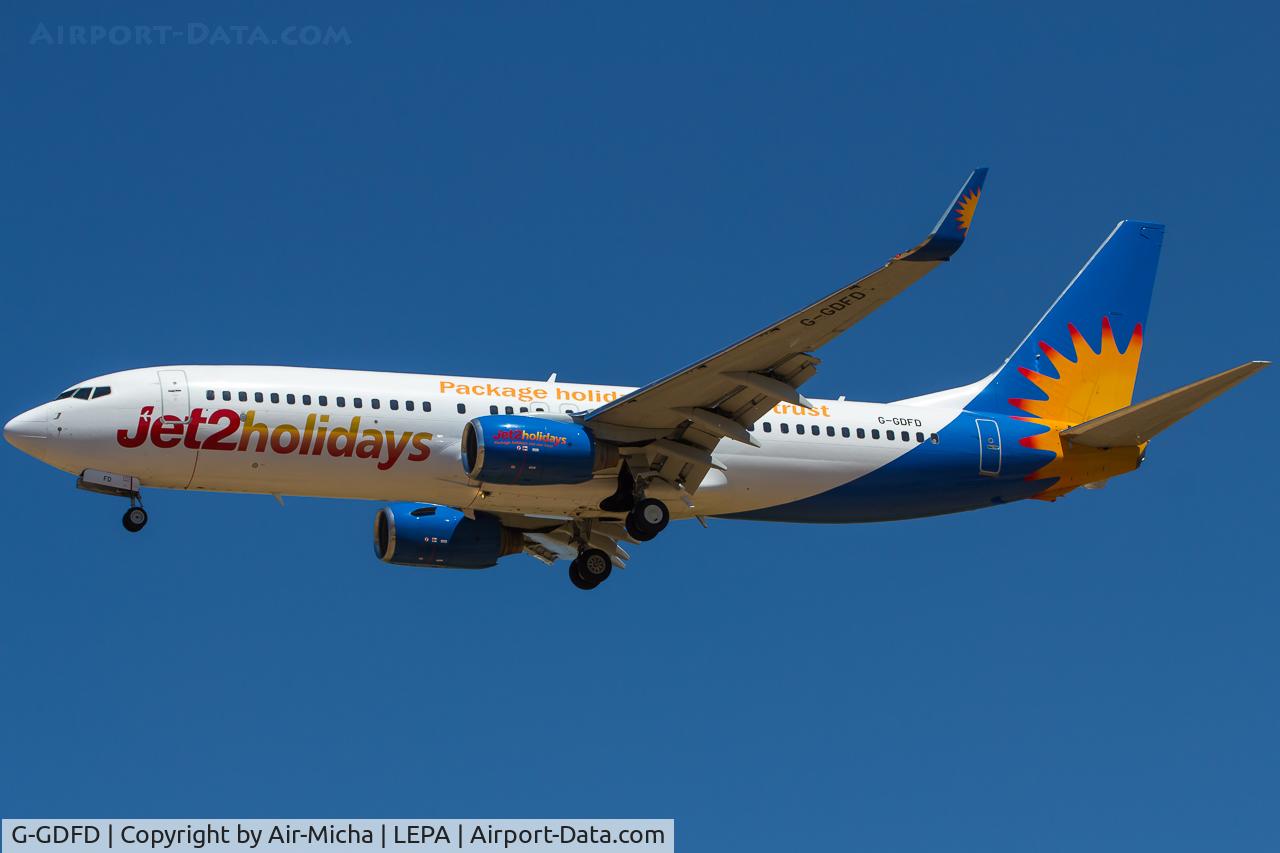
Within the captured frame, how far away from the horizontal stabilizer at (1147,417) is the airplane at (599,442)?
0.16ft

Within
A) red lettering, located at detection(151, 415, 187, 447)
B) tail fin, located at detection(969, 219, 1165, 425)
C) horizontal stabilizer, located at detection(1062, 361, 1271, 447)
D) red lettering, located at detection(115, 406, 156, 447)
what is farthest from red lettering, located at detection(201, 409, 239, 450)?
horizontal stabilizer, located at detection(1062, 361, 1271, 447)

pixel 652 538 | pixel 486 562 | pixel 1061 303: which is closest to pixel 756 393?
pixel 652 538

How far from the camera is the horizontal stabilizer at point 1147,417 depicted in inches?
1492

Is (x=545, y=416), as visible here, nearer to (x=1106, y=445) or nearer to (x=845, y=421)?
(x=845, y=421)

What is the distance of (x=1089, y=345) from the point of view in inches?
1778

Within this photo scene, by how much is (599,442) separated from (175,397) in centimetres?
839

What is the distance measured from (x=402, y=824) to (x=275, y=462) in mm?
7841

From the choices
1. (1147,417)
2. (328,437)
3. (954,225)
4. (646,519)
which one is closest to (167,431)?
(328,437)

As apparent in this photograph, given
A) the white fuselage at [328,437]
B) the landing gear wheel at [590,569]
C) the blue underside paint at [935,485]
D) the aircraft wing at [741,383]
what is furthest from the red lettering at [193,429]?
the blue underside paint at [935,485]

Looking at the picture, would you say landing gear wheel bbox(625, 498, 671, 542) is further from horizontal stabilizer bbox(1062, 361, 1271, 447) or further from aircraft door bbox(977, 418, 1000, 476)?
horizontal stabilizer bbox(1062, 361, 1271, 447)

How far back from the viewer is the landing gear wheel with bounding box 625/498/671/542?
38719 millimetres

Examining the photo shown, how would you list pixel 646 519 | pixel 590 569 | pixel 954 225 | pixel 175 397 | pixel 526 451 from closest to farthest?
pixel 954 225 < pixel 175 397 < pixel 526 451 < pixel 646 519 < pixel 590 569

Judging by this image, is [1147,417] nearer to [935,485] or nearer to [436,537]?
[935,485]

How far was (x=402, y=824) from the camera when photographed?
1309 inches
